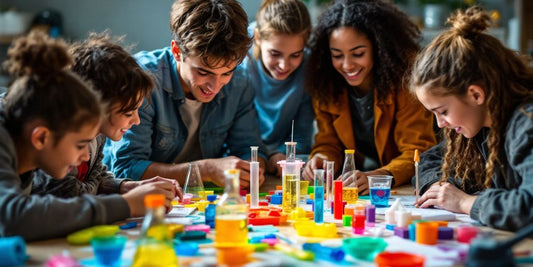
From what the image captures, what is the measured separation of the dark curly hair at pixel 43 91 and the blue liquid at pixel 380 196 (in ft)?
3.11

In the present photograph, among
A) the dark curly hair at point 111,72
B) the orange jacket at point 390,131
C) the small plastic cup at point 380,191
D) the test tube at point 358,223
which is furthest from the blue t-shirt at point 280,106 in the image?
the test tube at point 358,223

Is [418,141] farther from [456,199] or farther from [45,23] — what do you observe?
[45,23]

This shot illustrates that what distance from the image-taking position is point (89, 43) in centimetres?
187

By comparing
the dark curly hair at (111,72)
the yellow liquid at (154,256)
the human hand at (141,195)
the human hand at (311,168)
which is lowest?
the yellow liquid at (154,256)

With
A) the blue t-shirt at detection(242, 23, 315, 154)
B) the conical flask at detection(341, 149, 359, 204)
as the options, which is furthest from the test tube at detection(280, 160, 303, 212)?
the blue t-shirt at detection(242, 23, 315, 154)

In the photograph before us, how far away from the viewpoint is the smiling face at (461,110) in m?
1.71

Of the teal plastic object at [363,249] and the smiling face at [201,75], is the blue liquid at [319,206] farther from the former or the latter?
the smiling face at [201,75]

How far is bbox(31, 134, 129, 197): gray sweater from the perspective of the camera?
1756 mm

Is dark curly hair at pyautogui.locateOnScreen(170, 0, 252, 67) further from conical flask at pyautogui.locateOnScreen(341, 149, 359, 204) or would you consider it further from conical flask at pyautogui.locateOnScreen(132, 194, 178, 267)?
conical flask at pyautogui.locateOnScreen(132, 194, 178, 267)

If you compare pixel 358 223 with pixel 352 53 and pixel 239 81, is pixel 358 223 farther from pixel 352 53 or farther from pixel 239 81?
pixel 239 81

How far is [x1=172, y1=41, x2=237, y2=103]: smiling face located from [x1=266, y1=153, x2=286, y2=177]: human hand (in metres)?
0.40

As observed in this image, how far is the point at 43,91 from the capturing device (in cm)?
147

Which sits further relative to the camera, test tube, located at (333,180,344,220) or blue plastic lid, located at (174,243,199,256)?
test tube, located at (333,180,344,220)

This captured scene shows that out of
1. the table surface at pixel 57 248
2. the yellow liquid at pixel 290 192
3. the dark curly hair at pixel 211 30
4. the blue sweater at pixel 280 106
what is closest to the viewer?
the table surface at pixel 57 248
